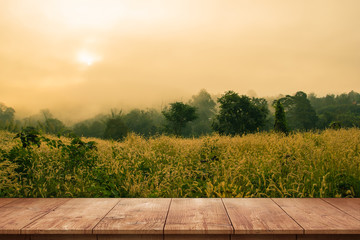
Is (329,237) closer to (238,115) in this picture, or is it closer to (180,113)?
(238,115)

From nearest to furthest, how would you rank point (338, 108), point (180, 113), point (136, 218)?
point (136, 218), point (180, 113), point (338, 108)

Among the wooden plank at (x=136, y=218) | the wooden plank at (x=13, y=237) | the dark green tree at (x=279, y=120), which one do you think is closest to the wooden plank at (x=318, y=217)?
the wooden plank at (x=136, y=218)

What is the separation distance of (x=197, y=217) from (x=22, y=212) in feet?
4.85

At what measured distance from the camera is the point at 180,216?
7.11 ft

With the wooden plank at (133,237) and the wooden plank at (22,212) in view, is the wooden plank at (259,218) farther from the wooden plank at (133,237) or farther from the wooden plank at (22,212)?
the wooden plank at (22,212)

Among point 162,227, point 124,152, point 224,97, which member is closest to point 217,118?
point 224,97

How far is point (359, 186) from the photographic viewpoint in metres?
3.51

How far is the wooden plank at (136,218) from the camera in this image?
75.8 inches

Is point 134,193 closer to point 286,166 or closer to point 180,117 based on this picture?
point 286,166

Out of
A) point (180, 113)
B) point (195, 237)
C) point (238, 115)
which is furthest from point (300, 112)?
point (195, 237)

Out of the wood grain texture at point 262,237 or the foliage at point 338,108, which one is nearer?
the wood grain texture at point 262,237

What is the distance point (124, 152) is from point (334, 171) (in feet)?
11.7

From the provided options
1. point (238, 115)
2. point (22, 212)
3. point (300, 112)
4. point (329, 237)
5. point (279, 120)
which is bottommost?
point (329, 237)

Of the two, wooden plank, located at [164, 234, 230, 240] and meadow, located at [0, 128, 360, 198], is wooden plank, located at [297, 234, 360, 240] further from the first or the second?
meadow, located at [0, 128, 360, 198]
